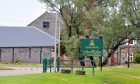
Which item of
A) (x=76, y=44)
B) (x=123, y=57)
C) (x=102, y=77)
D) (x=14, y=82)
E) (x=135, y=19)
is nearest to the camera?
(x=14, y=82)

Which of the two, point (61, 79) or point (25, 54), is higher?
point (25, 54)

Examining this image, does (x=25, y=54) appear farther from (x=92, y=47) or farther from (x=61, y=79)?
(x=61, y=79)

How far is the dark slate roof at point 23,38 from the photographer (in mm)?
81250

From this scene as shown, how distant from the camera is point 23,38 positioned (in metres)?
83.9

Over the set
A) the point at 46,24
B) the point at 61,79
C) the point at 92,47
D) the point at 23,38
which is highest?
the point at 46,24

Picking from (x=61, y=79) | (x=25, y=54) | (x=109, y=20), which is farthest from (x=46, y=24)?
(x=61, y=79)

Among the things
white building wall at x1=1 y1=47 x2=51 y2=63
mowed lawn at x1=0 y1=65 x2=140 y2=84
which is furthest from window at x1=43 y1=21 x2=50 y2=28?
mowed lawn at x1=0 y1=65 x2=140 y2=84

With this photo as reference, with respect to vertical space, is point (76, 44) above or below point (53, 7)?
below

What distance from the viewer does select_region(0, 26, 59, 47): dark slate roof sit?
81.2 meters

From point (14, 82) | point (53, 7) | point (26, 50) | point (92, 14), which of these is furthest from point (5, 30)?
point (14, 82)

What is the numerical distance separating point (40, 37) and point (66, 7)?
26312mm

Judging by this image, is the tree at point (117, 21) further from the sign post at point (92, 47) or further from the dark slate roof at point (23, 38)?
the dark slate roof at point (23, 38)

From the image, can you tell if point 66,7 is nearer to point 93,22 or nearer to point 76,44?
point 76,44

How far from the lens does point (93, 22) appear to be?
51094 mm
